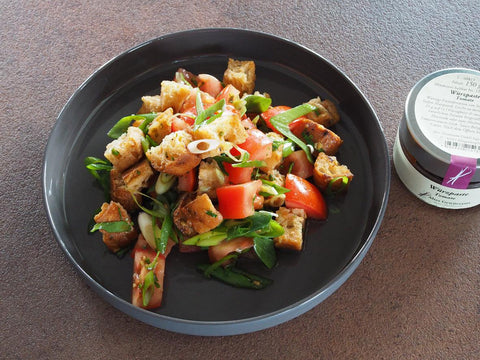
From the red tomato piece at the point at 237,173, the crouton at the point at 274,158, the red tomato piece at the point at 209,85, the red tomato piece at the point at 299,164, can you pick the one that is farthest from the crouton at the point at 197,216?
the red tomato piece at the point at 209,85

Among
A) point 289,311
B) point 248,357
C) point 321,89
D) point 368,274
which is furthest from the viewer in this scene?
point 321,89

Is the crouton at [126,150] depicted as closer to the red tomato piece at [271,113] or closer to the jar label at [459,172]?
the red tomato piece at [271,113]

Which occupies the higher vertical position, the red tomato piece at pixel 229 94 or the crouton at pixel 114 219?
the red tomato piece at pixel 229 94

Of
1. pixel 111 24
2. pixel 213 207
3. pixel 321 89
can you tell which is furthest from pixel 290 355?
pixel 111 24

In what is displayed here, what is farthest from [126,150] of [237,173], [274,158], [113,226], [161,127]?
[274,158]

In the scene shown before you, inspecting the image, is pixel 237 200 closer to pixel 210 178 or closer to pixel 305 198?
pixel 210 178

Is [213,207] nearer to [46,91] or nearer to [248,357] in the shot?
[248,357]
